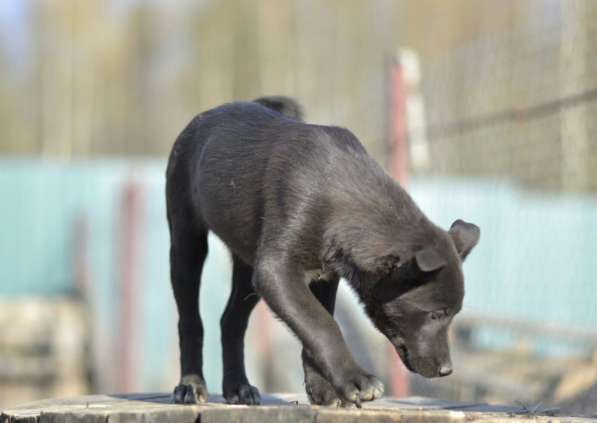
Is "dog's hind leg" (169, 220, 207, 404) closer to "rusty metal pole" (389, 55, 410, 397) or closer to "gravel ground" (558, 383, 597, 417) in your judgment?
"gravel ground" (558, 383, 597, 417)

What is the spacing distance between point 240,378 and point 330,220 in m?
0.90

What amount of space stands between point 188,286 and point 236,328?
0.27 meters

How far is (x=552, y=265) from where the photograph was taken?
8961 mm

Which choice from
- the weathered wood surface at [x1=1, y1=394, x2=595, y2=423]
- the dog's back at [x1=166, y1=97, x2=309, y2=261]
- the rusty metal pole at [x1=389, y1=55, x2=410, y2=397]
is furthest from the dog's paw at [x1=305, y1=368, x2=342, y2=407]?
the rusty metal pole at [x1=389, y1=55, x2=410, y2=397]

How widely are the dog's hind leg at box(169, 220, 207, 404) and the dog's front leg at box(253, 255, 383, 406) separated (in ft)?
2.47

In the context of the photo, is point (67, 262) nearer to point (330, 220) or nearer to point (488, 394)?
point (488, 394)

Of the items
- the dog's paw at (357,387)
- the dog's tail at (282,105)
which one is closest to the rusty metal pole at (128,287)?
the dog's tail at (282,105)

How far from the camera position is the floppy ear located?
12.9 ft

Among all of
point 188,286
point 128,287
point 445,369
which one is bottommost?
point 128,287

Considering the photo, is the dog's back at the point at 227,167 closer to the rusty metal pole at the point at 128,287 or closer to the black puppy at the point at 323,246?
the black puppy at the point at 323,246

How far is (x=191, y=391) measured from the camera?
4605 mm

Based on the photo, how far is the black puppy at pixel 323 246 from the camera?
4102mm

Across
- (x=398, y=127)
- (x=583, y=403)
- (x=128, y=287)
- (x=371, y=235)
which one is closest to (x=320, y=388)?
(x=371, y=235)

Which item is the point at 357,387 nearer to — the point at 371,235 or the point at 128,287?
the point at 371,235
